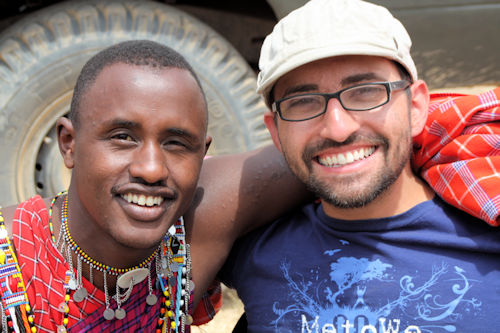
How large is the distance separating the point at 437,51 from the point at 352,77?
162cm

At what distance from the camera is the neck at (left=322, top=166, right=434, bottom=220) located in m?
1.70

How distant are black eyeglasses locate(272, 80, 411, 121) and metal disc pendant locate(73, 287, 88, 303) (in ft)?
2.83

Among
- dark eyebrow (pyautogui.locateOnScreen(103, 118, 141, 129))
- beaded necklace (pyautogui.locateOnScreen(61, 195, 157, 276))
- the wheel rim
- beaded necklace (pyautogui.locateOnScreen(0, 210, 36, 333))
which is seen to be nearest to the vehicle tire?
the wheel rim

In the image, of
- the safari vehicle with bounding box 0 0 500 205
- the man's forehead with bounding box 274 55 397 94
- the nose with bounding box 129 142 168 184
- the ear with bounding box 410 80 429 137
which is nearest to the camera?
the nose with bounding box 129 142 168 184

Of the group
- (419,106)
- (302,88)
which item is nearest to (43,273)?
(302,88)

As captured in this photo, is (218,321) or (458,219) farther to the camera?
(218,321)

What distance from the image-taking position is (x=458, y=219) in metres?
1.63

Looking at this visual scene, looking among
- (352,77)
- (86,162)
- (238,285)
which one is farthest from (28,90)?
(352,77)

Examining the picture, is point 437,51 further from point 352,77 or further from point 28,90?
point 28,90

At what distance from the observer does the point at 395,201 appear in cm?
171

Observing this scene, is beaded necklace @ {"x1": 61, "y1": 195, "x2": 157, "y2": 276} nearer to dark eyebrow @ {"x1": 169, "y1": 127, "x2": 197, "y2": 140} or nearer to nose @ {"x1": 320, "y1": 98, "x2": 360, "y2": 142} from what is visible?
dark eyebrow @ {"x1": 169, "y1": 127, "x2": 197, "y2": 140}

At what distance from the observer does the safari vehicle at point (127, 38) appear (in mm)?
2887

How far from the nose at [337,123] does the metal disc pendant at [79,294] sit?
890mm

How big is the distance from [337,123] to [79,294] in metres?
0.96
